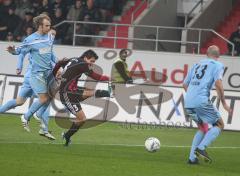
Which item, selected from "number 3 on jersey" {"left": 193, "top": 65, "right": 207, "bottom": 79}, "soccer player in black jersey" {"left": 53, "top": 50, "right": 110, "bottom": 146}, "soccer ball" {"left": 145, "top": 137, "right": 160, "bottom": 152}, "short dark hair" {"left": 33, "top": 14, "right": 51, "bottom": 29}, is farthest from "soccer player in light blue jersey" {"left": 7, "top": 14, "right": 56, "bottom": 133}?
"number 3 on jersey" {"left": 193, "top": 65, "right": 207, "bottom": 79}

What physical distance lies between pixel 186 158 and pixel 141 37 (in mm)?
13598

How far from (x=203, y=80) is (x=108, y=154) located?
2314 mm

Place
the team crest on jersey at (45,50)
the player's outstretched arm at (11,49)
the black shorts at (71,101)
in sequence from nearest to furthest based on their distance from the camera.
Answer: the black shorts at (71,101) → the player's outstretched arm at (11,49) → the team crest on jersey at (45,50)

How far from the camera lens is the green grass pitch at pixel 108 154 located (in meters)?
13.0

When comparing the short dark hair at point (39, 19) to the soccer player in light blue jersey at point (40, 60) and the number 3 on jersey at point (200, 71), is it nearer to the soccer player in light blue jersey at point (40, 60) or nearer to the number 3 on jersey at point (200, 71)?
the soccer player in light blue jersey at point (40, 60)

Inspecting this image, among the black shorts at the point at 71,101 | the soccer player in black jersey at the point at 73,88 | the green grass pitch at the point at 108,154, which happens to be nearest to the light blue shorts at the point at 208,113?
the green grass pitch at the point at 108,154

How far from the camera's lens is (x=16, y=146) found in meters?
15.6

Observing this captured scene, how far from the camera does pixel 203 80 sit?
47.0 feet

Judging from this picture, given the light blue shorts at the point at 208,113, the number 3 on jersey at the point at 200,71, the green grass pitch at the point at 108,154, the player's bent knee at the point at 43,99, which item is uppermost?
the number 3 on jersey at the point at 200,71

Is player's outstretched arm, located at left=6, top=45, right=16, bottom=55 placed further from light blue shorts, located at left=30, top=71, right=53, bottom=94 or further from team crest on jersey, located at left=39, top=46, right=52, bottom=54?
light blue shorts, located at left=30, top=71, right=53, bottom=94

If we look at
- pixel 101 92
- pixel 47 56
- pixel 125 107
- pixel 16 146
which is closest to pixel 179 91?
pixel 125 107

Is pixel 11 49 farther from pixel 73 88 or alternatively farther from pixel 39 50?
pixel 73 88

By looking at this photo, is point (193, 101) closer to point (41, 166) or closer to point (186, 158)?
point (186, 158)

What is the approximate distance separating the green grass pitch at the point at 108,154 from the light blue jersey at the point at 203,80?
109cm
